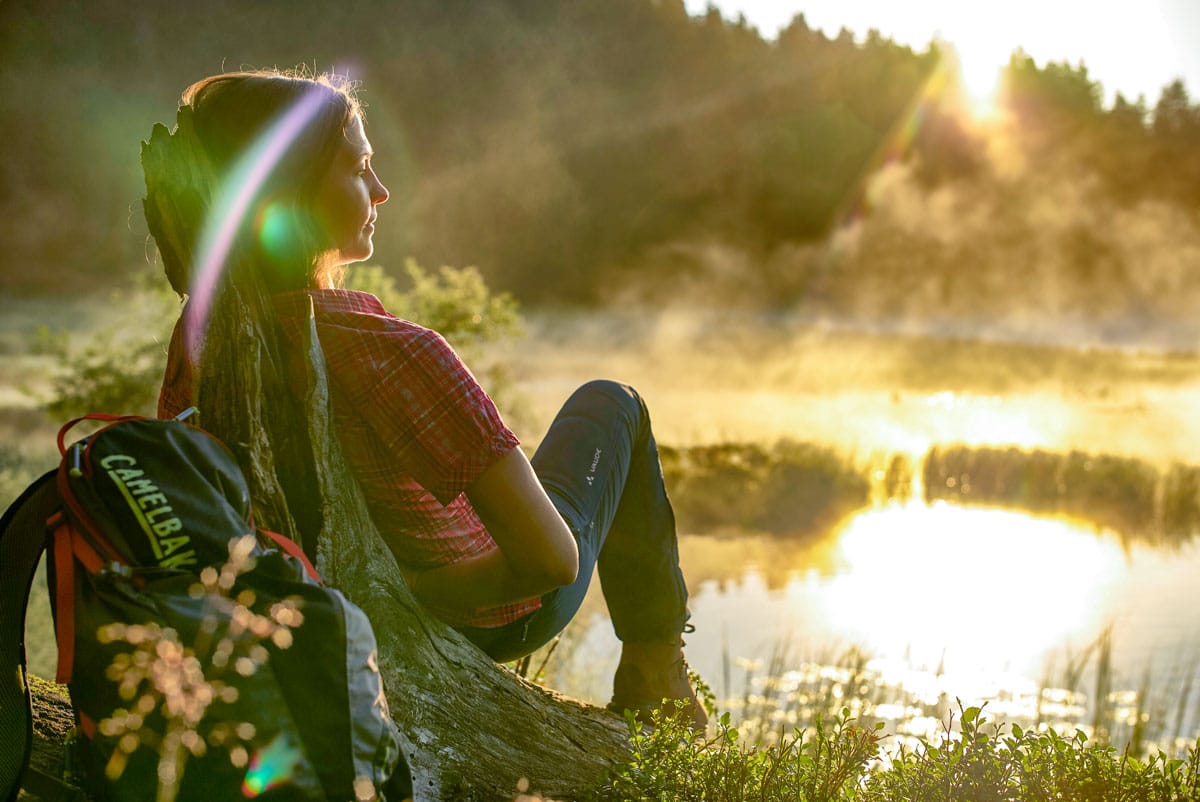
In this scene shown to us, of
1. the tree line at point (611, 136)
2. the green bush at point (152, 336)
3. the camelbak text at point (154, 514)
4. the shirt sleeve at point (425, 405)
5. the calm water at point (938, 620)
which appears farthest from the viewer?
the tree line at point (611, 136)

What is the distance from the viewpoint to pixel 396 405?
6.93 ft

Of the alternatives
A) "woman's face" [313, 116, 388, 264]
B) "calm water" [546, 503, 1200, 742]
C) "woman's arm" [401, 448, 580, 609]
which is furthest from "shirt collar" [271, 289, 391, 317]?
"calm water" [546, 503, 1200, 742]

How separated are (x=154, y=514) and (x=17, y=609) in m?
0.44

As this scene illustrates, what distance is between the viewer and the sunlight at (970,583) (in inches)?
477

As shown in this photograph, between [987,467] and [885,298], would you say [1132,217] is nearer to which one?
[885,298]

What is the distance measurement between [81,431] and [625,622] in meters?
17.1

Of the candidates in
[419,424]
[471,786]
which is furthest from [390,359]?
[471,786]

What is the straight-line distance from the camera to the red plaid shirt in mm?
2062

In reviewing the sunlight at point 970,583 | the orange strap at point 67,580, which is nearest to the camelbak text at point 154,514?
the orange strap at point 67,580

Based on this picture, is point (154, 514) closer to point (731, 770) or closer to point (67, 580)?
point (67, 580)

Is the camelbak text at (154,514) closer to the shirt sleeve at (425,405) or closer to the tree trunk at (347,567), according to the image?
the tree trunk at (347,567)

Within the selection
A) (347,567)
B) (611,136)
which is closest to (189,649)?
(347,567)

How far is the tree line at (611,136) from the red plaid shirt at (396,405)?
1257 inches

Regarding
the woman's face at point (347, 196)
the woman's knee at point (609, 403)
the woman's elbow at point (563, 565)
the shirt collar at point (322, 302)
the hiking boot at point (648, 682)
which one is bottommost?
the hiking boot at point (648, 682)
